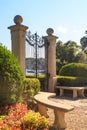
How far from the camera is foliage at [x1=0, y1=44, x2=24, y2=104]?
5.30m

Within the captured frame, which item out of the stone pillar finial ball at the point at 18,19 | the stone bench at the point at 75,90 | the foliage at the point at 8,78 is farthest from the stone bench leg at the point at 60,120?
the stone bench at the point at 75,90

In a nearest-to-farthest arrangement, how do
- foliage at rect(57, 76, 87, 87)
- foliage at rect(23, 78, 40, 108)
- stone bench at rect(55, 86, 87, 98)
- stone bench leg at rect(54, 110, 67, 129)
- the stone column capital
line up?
stone bench leg at rect(54, 110, 67, 129), foliage at rect(23, 78, 40, 108), the stone column capital, stone bench at rect(55, 86, 87, 98), foliage at rect(57, 76, 87, 87)

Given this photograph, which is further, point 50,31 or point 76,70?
point 76,70

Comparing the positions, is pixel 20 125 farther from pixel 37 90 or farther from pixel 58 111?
pixel 37 90

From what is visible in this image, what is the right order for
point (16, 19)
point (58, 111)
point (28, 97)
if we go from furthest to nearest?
point (16, 19)
point (28, 97)
point (58, 111)

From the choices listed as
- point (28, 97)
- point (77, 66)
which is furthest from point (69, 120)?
point (77, 66)

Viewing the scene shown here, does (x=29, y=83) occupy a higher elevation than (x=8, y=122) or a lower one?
higher

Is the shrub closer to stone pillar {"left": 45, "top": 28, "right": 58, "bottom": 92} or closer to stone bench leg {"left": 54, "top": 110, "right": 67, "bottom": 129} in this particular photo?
stone pillar {"left": 45, "top": 28, "right": 58, "bottom": 92}

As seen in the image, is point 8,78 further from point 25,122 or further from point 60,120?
point 60,120

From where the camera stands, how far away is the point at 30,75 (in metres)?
11.4

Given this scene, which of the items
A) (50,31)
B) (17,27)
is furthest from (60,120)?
(50,31)

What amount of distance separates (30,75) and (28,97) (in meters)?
4.63

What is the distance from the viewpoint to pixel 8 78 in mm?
5340

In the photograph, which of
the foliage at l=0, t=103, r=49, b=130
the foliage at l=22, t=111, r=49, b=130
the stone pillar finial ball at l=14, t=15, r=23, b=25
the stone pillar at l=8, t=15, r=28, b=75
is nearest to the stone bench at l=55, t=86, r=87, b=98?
the stone pillar at l=8, t=15, r=28, b=75
